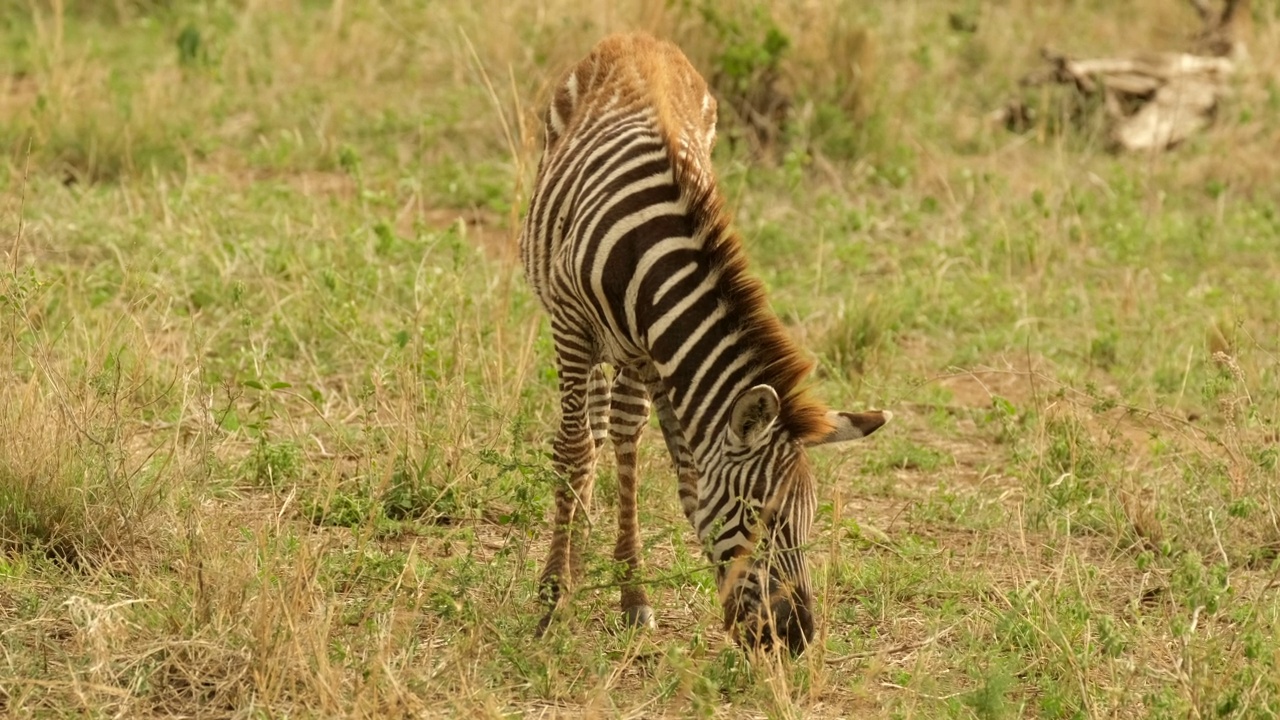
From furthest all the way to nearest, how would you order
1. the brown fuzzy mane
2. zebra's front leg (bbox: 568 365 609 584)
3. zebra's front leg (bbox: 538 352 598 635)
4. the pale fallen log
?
the pale fallen log, zebra's front leg (bbox: 568 365 609 584), zebra's front leg (bbox: 538 352 598 635), the brown fuzzy mane

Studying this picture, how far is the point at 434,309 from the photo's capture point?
7.98 metres

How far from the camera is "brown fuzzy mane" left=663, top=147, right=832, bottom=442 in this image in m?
5.02

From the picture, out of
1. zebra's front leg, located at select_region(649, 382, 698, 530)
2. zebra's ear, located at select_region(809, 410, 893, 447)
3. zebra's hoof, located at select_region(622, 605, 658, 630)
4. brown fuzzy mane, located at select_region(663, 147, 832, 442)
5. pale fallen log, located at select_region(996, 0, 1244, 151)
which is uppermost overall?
brown fuzzy mane, located at select_region(663, 147, 832, 442)

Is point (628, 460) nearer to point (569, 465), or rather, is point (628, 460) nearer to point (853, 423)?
point (569, 465)

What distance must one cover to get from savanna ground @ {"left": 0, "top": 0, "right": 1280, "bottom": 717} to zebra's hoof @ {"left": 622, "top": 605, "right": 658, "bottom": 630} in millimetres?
97

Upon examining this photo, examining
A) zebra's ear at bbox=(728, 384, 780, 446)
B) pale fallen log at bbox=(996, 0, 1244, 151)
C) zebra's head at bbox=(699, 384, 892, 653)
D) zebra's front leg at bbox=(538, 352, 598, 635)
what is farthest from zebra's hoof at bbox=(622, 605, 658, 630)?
pale fallen log at bbox=(996, 0, 1244, 151)

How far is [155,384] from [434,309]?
4.73 ft

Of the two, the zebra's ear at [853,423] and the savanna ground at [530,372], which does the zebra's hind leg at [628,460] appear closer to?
the savanna ground at [530,372]

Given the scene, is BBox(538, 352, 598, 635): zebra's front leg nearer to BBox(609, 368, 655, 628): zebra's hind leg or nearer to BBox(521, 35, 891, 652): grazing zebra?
BBox(521, 35, 891, 652): grazing zebra

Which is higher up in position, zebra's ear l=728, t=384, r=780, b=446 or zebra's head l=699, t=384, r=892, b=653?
zebra's ear l=728, t=384, r=780, b=446

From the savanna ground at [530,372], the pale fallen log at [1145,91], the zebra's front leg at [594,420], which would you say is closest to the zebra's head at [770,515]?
the savanna ground at [530,372]

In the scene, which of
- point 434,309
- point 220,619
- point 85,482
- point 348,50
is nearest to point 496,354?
point 434,309

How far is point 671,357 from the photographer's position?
17.3 feet

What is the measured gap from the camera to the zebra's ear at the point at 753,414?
4906mm
